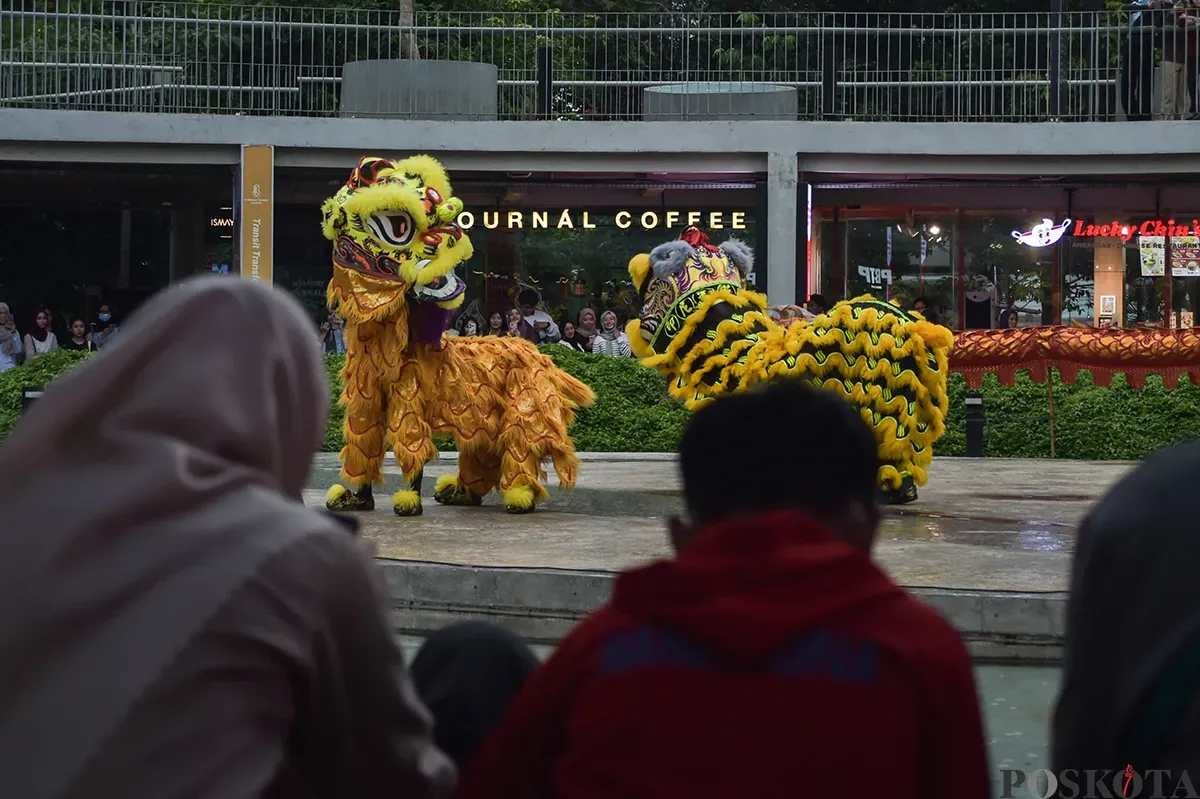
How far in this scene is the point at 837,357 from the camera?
9.81m

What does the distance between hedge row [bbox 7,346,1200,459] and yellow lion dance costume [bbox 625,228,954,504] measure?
579 cm

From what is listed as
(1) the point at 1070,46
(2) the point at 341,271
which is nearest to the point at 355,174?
(2) the point at 341,271

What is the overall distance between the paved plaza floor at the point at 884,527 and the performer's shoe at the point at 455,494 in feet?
0.32

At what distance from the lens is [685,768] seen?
81.7 inches

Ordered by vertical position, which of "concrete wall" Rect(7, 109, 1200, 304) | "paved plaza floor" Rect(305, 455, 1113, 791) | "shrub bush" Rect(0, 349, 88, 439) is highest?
"concrete wall" Rect(7, 109, 1200, 304)

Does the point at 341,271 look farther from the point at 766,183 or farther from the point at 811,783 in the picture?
the point at 766,183

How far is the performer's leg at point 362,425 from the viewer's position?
9.58 metres

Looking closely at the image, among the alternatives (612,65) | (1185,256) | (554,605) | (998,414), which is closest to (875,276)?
(1185,256)

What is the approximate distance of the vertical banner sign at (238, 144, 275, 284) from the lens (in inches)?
802

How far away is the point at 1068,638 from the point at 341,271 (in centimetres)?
759

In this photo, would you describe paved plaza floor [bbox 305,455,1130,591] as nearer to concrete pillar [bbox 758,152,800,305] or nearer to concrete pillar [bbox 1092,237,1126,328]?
concrete pillar [bbox 758,152,800,305]

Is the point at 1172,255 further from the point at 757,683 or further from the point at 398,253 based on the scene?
the point at 757,683

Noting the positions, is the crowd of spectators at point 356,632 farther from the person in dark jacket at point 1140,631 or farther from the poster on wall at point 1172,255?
the poster on wall at point 1172,255

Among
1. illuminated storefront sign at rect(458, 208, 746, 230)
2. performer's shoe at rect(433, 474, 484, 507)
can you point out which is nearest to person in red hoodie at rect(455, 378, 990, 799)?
performer's shoe at rect(433, 474, 484, 507)
